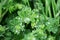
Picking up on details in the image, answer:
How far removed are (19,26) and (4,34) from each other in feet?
0.57

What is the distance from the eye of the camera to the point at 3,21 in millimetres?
1729

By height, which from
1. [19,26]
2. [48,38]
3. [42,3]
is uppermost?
[42,3]

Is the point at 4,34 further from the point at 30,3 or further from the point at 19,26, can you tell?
the point at 30,3

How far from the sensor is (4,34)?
163cm

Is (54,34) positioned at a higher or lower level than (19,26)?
lower

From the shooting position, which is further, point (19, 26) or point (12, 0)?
point (12, 0)

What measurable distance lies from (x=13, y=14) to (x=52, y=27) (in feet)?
1.32

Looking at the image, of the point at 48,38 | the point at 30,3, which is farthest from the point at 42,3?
the point at 48,38

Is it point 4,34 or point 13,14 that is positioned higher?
point 13,14

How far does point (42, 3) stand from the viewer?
1.73m

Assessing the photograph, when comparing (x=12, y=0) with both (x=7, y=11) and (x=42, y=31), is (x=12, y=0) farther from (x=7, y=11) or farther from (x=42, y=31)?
(x=42, y=31)

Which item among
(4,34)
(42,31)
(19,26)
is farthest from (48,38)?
(4,34)

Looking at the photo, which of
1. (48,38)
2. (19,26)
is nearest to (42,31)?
(48,38)

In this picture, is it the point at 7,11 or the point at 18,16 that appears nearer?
the point at 18,16
